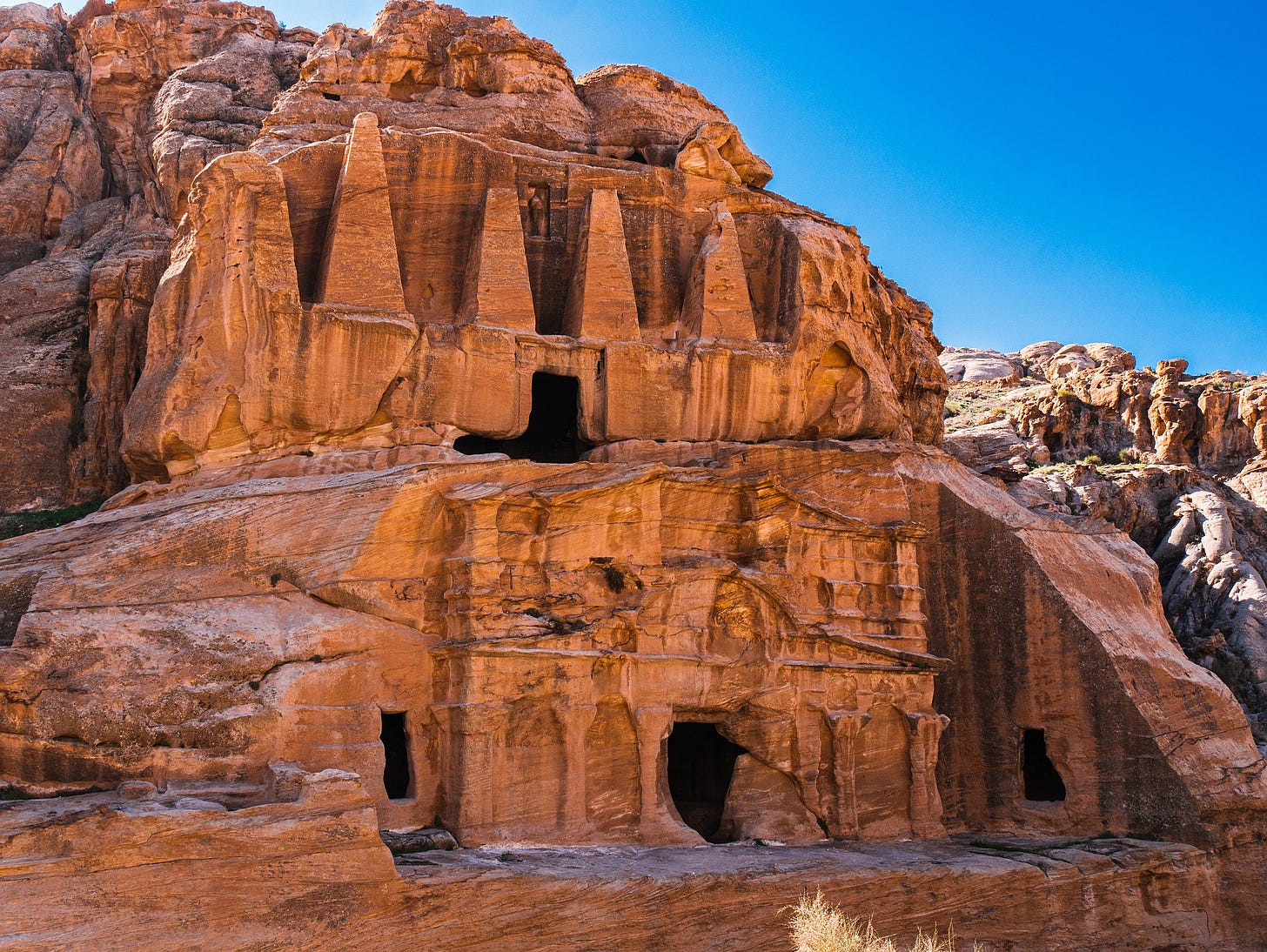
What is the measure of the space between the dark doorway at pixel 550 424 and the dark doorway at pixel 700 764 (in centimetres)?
731

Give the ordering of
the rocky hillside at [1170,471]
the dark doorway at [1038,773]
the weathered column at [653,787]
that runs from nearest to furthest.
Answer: the weathered column at [653,787]
the dark doorway at [1038,773]
the rocky hillside at [1170,471]

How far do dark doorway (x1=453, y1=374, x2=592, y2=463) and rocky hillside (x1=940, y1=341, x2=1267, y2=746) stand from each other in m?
12.2

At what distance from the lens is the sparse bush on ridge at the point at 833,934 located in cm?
1931

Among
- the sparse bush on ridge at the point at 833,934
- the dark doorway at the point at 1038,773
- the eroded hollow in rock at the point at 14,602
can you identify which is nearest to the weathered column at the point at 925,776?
the dark doorway at the point at 1038,773

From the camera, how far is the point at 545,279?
106ft

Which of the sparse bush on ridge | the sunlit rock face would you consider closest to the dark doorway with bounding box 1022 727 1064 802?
the sunlit rock face

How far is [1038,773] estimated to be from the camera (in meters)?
31.9

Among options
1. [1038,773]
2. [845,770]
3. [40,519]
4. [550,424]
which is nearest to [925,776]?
[845,770]

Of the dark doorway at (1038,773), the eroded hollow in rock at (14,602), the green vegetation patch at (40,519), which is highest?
the green vegetation patch at (40,519)

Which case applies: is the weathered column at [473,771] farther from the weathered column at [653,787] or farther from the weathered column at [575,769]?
the weathered column at [653,787]

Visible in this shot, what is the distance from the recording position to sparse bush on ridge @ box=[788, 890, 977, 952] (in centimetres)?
1931

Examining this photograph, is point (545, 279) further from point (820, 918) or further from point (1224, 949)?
point (1224, 949)

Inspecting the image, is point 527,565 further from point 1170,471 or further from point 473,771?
point 1170,471

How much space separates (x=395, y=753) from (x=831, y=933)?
10.4 meters
